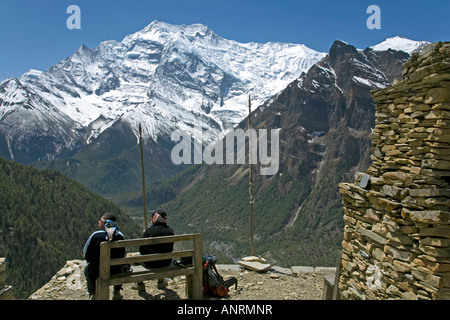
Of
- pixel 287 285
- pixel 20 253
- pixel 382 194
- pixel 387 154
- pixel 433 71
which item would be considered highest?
→ pixel 433 71

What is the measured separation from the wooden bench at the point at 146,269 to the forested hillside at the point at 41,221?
91680 millimetres

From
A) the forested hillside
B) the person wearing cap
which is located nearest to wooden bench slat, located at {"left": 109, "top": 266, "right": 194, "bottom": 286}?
the person wearing cap

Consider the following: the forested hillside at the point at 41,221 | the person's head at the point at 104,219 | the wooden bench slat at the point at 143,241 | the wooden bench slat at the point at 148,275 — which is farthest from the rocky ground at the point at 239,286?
the forested hillside at the point at 41,221

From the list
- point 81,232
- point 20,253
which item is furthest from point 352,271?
point 81,232

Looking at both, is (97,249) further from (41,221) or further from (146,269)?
(41,221)

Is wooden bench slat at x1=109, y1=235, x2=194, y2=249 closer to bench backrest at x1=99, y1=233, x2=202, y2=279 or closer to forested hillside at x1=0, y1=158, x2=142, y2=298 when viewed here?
bench backrest at x1=99, y1=233, x2=202, y2=279

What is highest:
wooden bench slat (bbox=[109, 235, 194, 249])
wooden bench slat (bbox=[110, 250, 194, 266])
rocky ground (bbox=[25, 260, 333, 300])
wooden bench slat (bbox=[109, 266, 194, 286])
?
wooden bench slat (bbox=[109, 235, 194, 249])

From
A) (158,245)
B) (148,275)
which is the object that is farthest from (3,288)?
(158,245)

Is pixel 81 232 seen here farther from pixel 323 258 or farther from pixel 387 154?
pixel 387 154

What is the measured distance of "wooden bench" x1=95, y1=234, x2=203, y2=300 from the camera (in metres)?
8.73

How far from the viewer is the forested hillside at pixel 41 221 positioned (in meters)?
102

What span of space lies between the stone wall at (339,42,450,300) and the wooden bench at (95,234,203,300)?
4.51 meters
